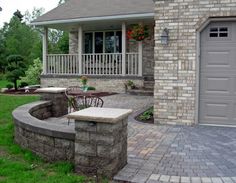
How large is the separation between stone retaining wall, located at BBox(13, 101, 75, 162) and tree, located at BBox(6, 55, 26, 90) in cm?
1045

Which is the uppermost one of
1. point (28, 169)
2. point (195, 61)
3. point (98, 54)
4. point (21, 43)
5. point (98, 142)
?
point (21, 43)

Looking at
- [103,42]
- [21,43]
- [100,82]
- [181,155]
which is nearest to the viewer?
[181,155]

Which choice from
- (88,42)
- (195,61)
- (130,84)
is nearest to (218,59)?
(195,61)

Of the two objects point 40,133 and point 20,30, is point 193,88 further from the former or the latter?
point 20,30

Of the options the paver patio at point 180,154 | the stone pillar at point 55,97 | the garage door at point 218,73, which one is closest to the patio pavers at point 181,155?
the paver patio at point 180,154

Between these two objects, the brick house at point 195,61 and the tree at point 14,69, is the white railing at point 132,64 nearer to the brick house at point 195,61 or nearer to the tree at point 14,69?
the tree at point 14,69

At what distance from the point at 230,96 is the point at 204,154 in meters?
2.38

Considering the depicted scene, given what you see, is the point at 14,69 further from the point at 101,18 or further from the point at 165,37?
the point at 165,37

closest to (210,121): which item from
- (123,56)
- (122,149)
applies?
(122,149)

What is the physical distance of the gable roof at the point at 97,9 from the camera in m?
14.1

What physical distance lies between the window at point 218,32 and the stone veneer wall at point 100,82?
23.7 ft

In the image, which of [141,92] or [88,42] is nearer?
[141,92]

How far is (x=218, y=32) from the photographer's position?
7.08 m

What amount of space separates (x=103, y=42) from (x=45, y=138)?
12.3m
